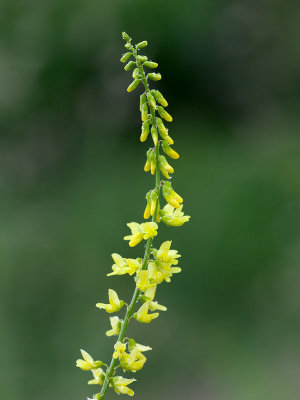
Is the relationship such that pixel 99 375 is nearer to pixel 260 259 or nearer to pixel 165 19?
pixel 260 259

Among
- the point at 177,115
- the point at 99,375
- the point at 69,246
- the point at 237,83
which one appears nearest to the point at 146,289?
the point at 99,375

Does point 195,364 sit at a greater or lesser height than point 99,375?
greater

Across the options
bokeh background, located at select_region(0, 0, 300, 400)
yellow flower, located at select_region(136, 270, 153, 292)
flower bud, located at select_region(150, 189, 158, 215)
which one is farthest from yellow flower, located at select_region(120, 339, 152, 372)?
bokeh background, located at select_region(0, 0, 300, 400)

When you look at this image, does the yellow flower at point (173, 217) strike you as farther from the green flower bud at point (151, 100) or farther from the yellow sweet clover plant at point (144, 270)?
the green flower bud at point (151, 100)

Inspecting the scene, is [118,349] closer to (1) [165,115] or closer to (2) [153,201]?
(2) [153,201]

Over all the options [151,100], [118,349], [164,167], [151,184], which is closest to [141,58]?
[151,100]

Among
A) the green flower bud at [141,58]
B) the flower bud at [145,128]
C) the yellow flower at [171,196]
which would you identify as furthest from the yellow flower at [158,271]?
the green flower bud at [141,58]
